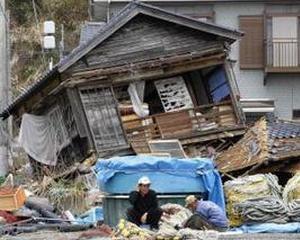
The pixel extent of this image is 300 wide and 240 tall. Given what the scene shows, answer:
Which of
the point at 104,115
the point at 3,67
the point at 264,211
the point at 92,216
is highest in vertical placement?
the point at 3,67

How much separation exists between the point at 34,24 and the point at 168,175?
27.2 m

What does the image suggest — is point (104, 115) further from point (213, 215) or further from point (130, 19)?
point (213, 215)

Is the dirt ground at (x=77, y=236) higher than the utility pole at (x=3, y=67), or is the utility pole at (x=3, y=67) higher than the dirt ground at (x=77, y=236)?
the utility pole at (x=3, y=67)

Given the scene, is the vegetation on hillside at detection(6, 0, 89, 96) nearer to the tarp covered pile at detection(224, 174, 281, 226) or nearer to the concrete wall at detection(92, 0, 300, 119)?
the concrete wall at detection(92, 0, 300, 119)

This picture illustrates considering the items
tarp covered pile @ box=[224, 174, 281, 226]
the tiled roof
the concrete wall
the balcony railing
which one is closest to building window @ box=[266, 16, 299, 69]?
the balcony railing

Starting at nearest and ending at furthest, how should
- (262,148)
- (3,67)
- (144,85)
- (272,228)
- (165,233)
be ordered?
(165,233)
(272,228)
(262,148)
(3,67)
(144,85)

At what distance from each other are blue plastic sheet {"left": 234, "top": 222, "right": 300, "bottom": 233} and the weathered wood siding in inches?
330

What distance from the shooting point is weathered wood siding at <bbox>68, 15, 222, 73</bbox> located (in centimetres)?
2323

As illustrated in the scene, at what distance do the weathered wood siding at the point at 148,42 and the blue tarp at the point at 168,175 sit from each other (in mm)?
5961

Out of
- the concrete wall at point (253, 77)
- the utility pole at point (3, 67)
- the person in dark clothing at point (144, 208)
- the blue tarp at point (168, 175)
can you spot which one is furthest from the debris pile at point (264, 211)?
the concrete wall at point (253, 77)

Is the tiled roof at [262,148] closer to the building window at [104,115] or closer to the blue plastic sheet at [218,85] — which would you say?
the blue plastic sheet at [218,85]

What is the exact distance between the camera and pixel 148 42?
23.7m

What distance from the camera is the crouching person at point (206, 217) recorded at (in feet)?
48.2

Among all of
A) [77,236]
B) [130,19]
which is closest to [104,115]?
[130,19]
